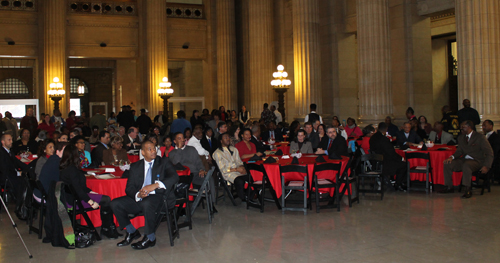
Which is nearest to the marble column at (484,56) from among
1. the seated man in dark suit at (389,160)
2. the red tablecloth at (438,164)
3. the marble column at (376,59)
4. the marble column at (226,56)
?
the red tablecloth at (438,164)

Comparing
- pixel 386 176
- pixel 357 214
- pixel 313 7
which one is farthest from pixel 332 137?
pixel 313 7

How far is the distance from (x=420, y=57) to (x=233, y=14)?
10183 mm

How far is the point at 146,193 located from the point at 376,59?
9814 millimetres

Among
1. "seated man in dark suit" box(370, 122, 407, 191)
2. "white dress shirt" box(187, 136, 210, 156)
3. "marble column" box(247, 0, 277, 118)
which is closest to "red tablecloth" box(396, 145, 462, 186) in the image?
"seated man in dark suit" box(370, 122, 407, 191)

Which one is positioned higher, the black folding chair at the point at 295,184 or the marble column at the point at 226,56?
the marble column at the point at 226,56

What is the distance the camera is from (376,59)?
14148 millimetres

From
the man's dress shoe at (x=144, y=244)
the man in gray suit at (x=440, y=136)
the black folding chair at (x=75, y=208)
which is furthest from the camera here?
the man in gray suit at (x=440, y=136)

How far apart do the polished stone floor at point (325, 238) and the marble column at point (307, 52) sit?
30.1ft

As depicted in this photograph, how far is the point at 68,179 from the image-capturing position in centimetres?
628

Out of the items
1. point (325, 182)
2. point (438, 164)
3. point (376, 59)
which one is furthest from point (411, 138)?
point (325, 182)

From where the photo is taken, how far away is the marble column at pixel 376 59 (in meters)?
14.1

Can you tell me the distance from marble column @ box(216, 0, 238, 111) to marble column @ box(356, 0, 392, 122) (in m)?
9.37

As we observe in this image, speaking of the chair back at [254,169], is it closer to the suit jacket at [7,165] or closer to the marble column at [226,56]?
the suit jacket at [7,165]

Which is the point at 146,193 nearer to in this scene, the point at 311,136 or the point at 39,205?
the point at 39,205
